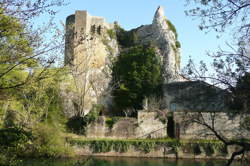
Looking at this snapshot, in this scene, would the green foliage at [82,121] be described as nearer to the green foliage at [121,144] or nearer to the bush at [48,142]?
the green foliage at [121,144]

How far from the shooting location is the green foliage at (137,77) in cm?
2933

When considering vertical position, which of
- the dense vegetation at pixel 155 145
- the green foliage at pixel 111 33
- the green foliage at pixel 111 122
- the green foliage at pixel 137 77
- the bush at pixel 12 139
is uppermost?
the green foliage at pixel 111 33

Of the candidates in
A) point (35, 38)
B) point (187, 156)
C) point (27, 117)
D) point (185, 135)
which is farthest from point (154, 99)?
point (35, 38)

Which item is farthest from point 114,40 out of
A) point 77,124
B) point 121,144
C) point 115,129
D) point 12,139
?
point 12,139

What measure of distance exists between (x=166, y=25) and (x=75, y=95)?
16089mm

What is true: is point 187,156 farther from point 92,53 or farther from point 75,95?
point 92,53

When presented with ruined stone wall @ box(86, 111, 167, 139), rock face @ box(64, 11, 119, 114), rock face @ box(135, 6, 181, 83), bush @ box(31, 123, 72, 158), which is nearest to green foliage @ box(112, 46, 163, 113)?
rock face @ box(64, 11, 119, 114)

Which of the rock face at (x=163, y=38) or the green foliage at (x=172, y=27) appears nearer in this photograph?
the rock face at (x=163, y=38)

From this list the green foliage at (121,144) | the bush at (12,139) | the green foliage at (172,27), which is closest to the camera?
the bush at (12,139)

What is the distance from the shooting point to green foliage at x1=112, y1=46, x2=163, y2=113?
96.2 ft

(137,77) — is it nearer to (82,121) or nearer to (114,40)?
(114,40)

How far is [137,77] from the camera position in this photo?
1177 inches

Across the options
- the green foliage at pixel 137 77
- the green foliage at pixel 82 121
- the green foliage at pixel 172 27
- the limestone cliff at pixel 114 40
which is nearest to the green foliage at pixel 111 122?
the green foliage at pixel 82 121

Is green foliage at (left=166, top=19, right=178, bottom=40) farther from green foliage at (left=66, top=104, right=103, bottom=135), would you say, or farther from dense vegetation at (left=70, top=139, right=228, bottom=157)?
dense vegetation at (left=70, top=139, right=228, bottom=157)
